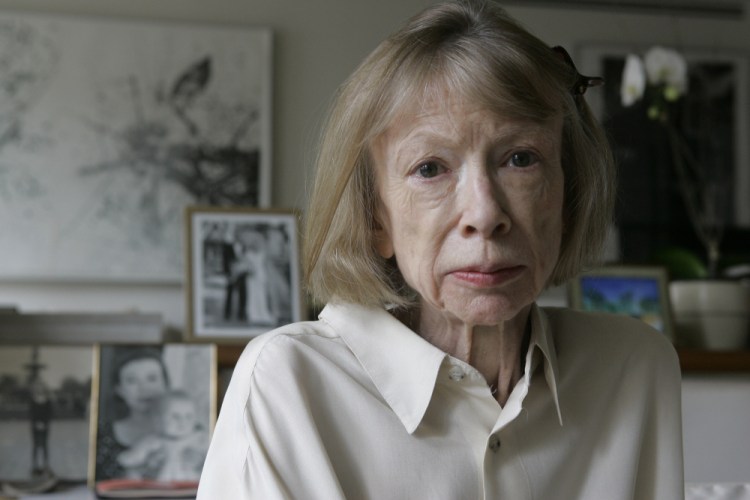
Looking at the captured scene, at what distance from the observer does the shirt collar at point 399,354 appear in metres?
0.88

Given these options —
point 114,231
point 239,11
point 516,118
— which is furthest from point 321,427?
point 239,11

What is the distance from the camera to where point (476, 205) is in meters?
0.85

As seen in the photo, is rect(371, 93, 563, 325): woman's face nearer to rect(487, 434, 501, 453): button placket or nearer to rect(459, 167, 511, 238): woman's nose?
rect(459, 167, 511, 238): woman's nose

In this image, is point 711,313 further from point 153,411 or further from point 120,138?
point 120,138

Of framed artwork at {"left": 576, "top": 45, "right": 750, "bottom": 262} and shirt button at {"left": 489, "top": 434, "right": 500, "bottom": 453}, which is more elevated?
framed artwork at {"left": 576, "top": 45, "right": 750, "bottom": 262}

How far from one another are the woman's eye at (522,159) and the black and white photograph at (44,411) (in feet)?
4.33

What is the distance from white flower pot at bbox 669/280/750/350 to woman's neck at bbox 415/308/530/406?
1226 mm

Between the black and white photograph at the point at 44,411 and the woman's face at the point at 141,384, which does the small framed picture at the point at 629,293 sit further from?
the black and white photograph at the point at 44,411

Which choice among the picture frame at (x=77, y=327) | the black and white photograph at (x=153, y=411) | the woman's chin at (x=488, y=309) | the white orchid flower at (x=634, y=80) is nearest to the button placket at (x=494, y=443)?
the woman's chin at (x=488, y=309)

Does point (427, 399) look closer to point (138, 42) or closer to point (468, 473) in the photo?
point (468, 473)

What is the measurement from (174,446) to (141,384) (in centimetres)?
13

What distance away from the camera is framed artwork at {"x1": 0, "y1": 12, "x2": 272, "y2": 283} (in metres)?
2.57

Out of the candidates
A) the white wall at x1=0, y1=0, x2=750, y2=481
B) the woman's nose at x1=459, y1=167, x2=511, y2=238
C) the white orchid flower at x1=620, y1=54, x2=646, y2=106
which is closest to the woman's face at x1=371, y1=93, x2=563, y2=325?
the woman's nose at x1=459, y1=167, x2=511, y2=238

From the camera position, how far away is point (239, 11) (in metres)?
2.71
